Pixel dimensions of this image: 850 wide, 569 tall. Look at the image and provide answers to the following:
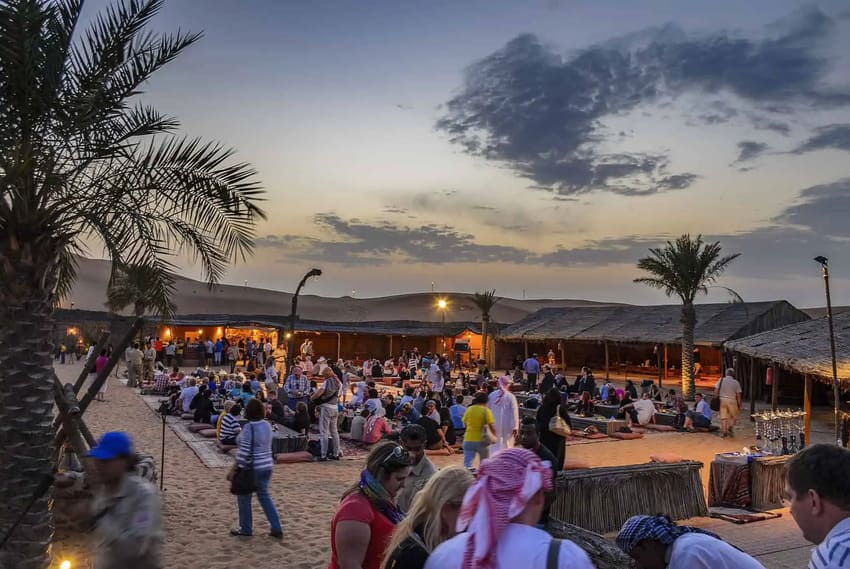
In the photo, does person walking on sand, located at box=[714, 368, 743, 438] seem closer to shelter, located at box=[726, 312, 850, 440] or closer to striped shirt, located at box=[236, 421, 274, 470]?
shelter, located at box=[726, 312, 850, 440]

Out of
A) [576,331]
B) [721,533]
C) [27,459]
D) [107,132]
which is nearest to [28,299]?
[27,459]

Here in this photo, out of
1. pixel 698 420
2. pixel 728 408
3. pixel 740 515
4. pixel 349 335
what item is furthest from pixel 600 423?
pixel 349 335

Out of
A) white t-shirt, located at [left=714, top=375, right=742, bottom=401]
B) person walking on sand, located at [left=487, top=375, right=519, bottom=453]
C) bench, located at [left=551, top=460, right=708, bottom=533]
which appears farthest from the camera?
white t-shirt, located at [left=714, top=375, right=742, bottom=401]

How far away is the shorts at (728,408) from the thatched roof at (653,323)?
13776 mm

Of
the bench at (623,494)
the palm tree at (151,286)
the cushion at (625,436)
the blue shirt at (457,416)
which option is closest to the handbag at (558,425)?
the bench at (623,494)

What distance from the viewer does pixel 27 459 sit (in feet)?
19.2

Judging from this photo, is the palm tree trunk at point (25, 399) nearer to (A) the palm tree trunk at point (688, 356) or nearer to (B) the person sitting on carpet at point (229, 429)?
(B) the person sitting on carpet at point (229, 429)

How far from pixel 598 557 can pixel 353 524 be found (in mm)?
2502

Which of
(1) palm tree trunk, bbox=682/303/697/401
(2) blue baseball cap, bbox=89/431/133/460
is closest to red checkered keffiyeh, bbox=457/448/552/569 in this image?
(2) blue baseball cap, bbox=89/431/133/460

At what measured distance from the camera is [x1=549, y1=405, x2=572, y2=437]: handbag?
27.9 ft

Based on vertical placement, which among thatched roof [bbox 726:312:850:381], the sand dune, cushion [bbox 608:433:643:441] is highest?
the sand dune

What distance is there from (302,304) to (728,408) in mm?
98138

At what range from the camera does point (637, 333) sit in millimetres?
32781

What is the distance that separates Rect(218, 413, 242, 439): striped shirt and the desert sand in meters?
0.71
